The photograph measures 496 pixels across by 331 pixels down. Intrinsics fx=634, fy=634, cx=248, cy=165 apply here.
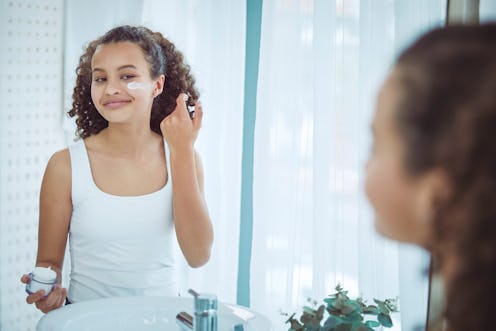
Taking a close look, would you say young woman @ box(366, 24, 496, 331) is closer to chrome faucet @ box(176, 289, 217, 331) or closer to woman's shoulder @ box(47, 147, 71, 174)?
chrome faucet @ box(176, 289, 217, 331)

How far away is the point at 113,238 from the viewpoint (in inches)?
47.3

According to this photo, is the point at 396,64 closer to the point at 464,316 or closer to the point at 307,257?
the point at 464,316

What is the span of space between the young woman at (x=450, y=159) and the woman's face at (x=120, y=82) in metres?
0.83

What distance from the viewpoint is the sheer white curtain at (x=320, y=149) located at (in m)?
1.46

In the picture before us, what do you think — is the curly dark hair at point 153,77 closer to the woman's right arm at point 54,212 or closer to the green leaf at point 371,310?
the woman's right arm at point 54,212

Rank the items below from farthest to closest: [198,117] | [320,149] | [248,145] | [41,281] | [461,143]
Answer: [248,145], [320,149], [198,117], [41,281], [461,143]

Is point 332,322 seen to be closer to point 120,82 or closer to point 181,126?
point 181,126

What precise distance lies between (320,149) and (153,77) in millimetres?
469

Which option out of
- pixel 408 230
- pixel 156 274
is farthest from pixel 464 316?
pixel 156 274

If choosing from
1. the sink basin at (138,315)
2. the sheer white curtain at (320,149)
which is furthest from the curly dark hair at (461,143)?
the sheer white curtain at (320,149)

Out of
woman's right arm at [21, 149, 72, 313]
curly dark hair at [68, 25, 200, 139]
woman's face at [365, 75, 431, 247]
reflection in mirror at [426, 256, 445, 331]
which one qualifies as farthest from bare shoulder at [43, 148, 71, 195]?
woman's face at [365, 75, 431, 247]

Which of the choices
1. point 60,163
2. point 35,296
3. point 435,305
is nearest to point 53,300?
point 35,296

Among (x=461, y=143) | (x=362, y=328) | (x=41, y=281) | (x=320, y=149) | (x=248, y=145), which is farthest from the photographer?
(x=248, y=145)

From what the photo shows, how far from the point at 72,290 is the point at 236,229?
543 mm
